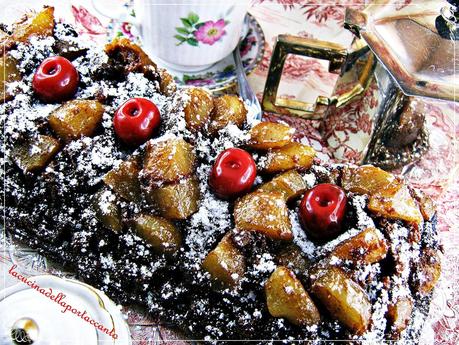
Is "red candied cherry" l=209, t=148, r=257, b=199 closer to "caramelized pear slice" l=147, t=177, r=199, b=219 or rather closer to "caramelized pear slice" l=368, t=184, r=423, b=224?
"caramelized pear slice" l=147, t=177, r=199, b=219

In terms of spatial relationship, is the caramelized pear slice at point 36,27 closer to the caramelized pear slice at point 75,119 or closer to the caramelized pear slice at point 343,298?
the caramelized pear slice at point 75,119

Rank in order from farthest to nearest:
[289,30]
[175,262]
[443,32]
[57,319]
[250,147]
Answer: [289,30] → [443,32] → [250,147] → [175,262] → [57,319]

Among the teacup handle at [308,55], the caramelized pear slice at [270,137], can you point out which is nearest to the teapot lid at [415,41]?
the teacup handle at [308,55]

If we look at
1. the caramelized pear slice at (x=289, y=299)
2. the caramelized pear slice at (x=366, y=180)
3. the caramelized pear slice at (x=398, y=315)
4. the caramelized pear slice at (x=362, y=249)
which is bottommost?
the caramelized pear slice at (x=398, y=315)

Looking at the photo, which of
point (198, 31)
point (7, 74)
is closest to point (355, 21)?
point (198, 31)

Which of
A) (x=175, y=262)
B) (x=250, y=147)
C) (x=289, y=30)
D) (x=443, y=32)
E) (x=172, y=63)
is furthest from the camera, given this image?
(x=289, y=30)

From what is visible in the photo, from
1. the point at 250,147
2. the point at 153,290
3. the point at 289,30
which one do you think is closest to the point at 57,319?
the point at 153,290

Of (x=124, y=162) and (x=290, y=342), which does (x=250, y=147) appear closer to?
(x=124, y=162)
